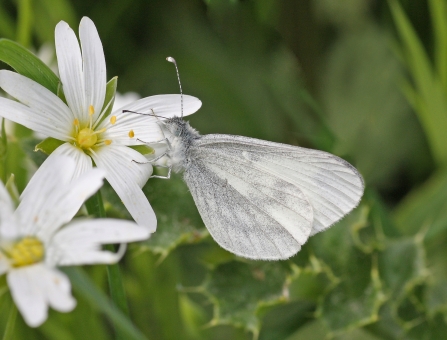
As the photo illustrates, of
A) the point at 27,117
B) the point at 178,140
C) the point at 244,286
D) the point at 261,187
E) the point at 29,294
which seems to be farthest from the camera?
the point at 244,286

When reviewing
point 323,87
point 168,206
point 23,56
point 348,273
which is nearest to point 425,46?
point 323,87

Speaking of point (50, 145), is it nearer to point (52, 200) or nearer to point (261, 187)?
point (52, 200)

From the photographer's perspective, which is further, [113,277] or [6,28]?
[6,28]

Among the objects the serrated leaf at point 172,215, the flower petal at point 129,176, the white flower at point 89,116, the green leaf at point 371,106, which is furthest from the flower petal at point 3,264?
the green leaf at point 371,106

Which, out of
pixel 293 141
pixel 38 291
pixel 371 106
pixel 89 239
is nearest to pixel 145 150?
pixel 89 239

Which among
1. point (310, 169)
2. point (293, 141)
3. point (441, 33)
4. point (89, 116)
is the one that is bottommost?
point (293, 141)

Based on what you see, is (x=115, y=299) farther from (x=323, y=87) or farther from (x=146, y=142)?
(x=323, y=87)

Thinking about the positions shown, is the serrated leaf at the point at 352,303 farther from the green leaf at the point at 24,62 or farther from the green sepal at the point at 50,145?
the green leaf at the point at 24,62
